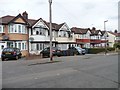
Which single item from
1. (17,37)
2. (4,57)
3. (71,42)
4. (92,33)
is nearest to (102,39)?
(92,33)

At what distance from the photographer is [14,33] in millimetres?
36312

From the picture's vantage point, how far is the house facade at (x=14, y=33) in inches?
1375

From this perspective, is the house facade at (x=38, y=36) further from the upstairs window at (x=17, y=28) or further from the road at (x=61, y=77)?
the road at (x=61, y=77)

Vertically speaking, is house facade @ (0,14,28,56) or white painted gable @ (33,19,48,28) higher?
Result: white painted gable @ (33,19,48,28)

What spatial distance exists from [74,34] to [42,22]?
18450 millimetres

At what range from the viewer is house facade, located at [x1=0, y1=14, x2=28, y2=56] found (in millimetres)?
34938

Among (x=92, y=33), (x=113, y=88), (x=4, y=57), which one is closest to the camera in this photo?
(x=113, y=88)

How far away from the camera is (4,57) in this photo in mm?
27312

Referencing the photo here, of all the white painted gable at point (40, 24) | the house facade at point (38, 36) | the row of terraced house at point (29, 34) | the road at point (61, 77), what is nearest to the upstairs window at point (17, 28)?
the row of terraced house at point (29, 34)

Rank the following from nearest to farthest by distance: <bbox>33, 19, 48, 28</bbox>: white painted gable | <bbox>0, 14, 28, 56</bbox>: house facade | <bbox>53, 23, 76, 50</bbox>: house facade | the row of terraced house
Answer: <bbox>0, 14, 28, 56</bbox>: house facade, the row of terraced house, <bbox>33, 19, 48, 28</bbox>: white painted gable, <bbox>53, 23, 76, 50</bbox>: house facade

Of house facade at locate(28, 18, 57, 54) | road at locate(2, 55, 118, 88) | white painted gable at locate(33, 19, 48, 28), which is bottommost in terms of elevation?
road at locate(2, 55, 118, 88)

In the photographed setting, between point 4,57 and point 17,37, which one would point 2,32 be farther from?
point 4,57

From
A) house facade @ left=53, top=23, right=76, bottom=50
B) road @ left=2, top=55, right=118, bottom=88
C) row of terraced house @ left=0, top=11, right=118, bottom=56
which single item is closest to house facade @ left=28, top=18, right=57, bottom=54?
row of terraced house @ left=0, top=11, right=118, bottom=56

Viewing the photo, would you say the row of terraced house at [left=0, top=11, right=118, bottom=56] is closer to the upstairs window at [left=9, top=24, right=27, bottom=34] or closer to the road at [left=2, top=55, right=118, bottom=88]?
the upstairs window at [left=9, top=24, right=27, bottom=34]
